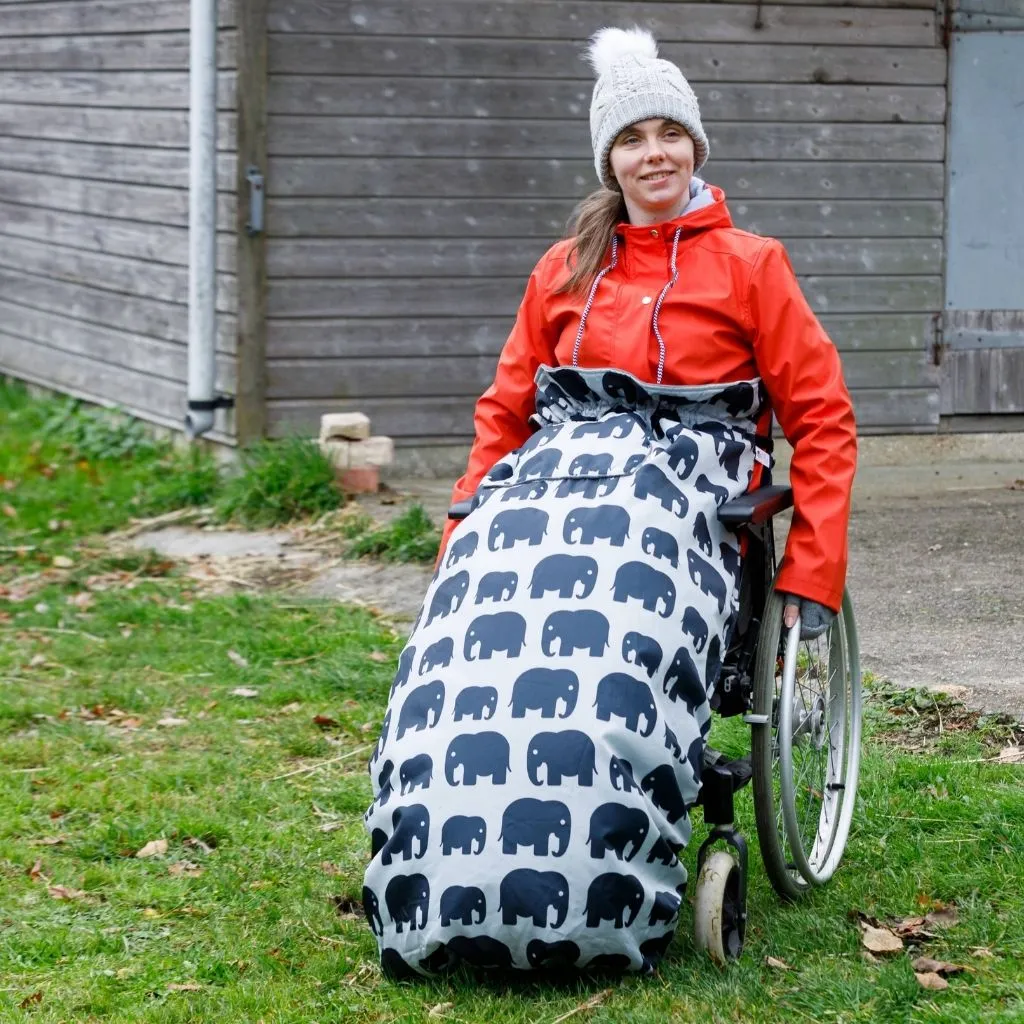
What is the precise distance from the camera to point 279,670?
5660 millimetres

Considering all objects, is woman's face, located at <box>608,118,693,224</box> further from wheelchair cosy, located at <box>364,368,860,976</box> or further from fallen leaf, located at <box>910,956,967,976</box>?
fallen leaf, located at <box>910,956,967,976</box>

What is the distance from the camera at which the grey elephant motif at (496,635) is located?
3162mm

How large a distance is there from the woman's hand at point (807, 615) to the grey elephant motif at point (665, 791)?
1.59ft

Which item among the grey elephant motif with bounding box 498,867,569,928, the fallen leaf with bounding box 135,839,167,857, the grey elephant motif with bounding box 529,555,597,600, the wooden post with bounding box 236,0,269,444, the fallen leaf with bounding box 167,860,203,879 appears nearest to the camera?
the grey elephant motif with bounding box 498,867,569,928

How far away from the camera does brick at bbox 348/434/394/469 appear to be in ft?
26.0

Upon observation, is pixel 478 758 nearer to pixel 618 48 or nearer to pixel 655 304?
pixel 655 304

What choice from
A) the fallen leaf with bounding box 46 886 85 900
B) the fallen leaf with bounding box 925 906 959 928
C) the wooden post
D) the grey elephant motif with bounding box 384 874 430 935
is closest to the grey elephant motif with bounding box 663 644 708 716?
the grey elephant motif with bounding box 384 874 430 935

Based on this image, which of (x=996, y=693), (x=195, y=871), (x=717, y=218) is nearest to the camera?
(x=717, y=218)

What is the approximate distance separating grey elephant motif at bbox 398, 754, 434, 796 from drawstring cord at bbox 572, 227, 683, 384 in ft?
3.09

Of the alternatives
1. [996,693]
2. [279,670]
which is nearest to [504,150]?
[279,670]

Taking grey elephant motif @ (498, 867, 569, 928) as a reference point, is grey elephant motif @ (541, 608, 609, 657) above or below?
above

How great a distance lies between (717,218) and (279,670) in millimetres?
2615

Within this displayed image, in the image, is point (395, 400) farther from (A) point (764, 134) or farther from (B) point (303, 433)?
(A) point (764, 134)

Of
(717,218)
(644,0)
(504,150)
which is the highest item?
(644,0)
